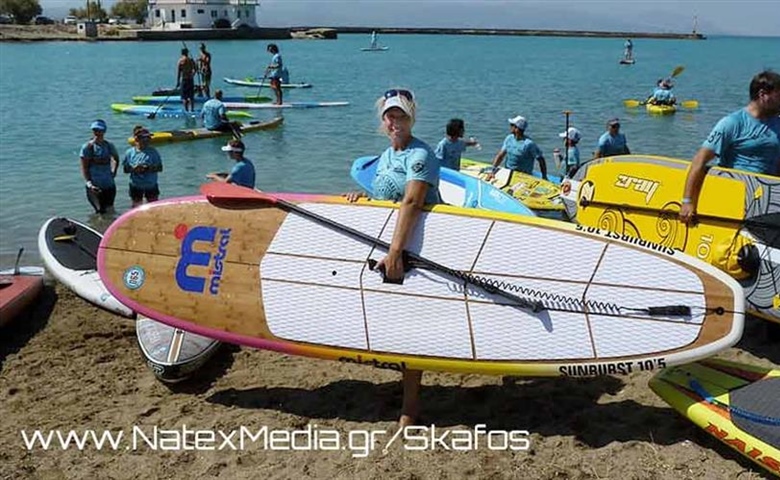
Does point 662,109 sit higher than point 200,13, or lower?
lower

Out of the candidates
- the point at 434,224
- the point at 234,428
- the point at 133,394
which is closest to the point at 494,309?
the point at 434,224

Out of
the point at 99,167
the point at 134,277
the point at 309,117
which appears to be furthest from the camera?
the point at 309,117

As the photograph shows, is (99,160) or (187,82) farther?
(187,82)

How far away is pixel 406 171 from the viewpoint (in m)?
4.61

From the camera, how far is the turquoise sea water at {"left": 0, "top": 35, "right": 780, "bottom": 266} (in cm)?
1386

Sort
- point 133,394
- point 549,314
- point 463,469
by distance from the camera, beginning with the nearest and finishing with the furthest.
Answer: point 463,469 < point 549,314 < point 133,394

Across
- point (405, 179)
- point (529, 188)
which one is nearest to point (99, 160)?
point (529, 188)

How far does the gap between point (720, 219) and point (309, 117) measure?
61.3 feet

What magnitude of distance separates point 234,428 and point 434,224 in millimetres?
1890

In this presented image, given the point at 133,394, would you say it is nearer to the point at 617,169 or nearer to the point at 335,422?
the point at 335,422

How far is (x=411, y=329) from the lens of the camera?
4723 mm

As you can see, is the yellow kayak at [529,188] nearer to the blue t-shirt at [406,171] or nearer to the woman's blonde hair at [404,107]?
the blue t-shirt at [406,171]

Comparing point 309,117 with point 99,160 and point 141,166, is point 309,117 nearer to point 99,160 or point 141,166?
point 99,160

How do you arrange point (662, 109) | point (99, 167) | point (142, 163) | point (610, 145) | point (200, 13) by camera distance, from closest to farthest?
point (142, 163) < point (99, 167) < point (610, 145) < point (662, 109) < point (200, 13)
